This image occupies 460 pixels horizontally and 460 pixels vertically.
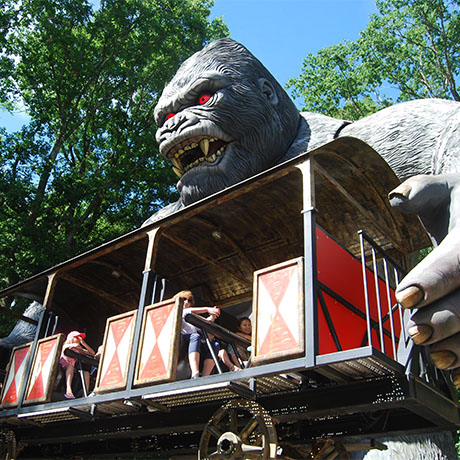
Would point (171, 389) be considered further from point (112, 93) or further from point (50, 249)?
point (112, 93)

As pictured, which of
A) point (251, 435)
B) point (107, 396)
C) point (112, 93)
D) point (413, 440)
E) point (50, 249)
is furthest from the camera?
point (112, 93)

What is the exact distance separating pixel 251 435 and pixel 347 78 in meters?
16.8

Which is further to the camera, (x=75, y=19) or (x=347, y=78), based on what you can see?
(x=347, y=78)

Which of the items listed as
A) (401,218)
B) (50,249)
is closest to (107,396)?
(401,218)

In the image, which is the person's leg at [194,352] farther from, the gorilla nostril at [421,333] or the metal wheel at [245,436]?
the gorilla nostril at [421,333]

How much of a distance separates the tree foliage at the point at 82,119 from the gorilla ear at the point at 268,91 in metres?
6.39

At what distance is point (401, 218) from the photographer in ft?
21.5

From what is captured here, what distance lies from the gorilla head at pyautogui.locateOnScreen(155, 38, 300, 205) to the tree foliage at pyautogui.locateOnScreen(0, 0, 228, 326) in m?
5.45

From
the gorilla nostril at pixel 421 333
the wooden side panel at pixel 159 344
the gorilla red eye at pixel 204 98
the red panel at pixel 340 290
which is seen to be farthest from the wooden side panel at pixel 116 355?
the gorilla red eye at pixel 204 98

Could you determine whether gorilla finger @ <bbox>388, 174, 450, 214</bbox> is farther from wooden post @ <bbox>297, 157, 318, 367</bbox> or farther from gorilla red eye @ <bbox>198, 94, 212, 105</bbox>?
gorilla red eye @ <bbox>198, 94, 212, 105</bbox>

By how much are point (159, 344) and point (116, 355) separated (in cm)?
73

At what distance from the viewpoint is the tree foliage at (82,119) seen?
13430 mm

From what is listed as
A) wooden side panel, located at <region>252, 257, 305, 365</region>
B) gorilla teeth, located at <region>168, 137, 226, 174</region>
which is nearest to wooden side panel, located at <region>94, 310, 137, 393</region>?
wooden side panel, located at <region>252, 257, 305, 365</region>

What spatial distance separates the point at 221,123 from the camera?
7828 millimetres
